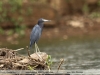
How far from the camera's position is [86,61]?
1631 centimetres

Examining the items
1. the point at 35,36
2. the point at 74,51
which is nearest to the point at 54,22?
the point at 74,51

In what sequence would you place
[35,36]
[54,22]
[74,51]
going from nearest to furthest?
[35,36], [74,51], [54,22]

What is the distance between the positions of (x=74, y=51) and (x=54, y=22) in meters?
Answer: 7.94

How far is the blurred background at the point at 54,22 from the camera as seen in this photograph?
23797 millimetres

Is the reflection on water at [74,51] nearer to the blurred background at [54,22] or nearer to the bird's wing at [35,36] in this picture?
the blurred background at [54,22]

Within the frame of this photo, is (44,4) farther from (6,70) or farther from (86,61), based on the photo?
(6,70)

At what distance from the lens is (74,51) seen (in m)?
19.8

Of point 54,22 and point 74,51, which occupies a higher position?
point 54,22

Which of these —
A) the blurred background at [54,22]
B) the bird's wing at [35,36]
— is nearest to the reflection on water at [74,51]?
the blurred background at [54,22]

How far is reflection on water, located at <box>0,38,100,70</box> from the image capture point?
15.2 m

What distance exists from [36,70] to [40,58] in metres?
0.71

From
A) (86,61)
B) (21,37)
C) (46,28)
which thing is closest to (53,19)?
(46,28)

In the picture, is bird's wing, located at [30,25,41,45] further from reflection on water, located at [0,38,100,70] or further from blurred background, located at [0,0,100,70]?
blurred background, located at [0,0,100,70]

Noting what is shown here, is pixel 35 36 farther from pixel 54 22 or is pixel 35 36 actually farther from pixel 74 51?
pixel 54 22
